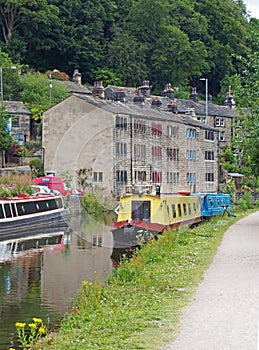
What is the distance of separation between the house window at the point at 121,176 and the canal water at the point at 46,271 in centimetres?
1627

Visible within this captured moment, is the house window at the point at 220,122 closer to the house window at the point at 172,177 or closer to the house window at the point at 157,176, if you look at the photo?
the house window at the point at 172,177

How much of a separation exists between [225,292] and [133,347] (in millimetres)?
4144

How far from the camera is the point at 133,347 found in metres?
10.1

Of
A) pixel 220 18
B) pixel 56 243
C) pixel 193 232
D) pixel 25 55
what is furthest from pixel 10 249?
pixel 220 18

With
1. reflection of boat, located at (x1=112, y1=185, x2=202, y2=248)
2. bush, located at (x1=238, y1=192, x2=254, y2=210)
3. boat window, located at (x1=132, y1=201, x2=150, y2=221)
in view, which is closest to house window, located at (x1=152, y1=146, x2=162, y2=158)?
bush, located at (x1=238, y1=192, x2=254, y2=210)

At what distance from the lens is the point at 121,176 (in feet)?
179

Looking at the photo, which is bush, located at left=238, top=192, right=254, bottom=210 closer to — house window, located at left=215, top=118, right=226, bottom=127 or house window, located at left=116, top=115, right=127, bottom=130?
house window, located at left=116, top=115, right=127, bottom=130

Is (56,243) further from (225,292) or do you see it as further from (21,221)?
(225,292)

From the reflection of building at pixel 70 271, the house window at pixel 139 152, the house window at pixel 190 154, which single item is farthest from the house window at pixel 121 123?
the reflection of building at pixel 70 271

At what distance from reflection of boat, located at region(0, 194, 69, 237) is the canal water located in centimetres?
114

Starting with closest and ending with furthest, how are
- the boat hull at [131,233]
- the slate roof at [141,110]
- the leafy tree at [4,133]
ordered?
the boat hull at [131,233] → the slate roof at [141,110] → the leafy tree at [4,133]

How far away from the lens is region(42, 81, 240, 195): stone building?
177 ft

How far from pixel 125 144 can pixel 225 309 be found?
43.7m

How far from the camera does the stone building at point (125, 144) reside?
54031mm
